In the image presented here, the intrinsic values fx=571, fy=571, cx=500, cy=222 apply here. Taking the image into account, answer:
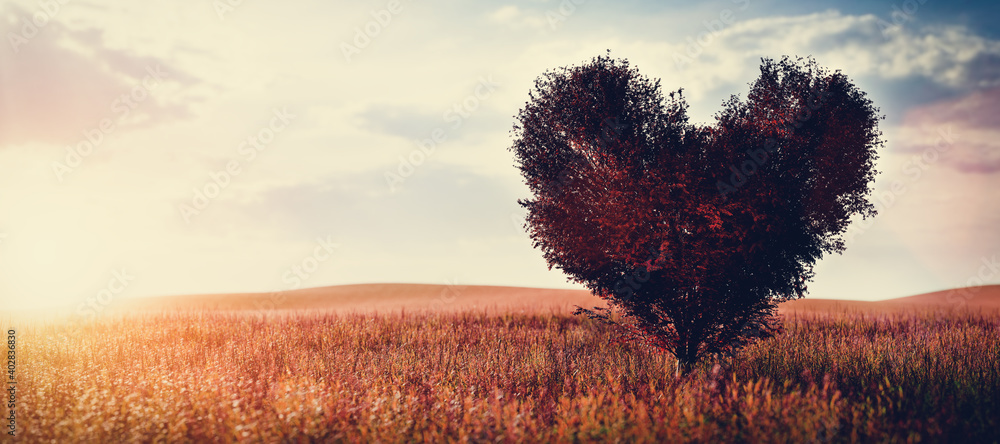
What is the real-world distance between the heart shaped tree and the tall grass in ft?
5.28

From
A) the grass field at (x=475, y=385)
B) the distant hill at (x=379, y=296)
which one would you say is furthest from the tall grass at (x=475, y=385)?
the distant hill at (x=379, y=296)

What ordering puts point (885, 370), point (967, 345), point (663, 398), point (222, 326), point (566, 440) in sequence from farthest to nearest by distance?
point (222, 326) < point (967, 345) < point (885, 370) < point (663, 398) < point (566, 440)

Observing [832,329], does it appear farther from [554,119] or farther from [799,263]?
[554,119]

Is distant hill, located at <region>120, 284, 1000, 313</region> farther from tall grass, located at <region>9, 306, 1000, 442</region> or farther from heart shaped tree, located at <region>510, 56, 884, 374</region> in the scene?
heart shaped tree, located at <region>510, 56, 884, 374</region>

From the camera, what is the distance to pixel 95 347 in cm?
1584

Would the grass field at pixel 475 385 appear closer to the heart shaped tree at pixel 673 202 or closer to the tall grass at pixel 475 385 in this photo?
the tall grass at pixel 475 385

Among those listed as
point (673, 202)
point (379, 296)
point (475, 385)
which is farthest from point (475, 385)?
point (379, 296)

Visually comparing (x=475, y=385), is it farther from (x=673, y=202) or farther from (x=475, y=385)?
(x=673, y=202)

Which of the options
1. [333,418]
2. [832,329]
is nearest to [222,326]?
[333,418]

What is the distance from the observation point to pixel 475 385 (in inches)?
464

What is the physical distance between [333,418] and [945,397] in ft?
33.9

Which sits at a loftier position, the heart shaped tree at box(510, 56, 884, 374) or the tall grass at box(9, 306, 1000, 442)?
the heart shaped tree at box(510, 56, 884, 374)

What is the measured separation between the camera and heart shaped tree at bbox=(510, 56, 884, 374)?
1232cm

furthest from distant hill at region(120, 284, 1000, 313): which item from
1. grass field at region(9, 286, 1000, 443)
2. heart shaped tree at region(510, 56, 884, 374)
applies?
heart shaped tree at region(510, 56, 884, 374)
